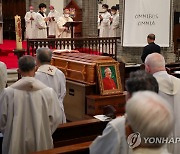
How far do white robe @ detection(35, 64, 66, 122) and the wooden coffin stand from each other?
2.64 feet

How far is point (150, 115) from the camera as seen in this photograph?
2.15 metres

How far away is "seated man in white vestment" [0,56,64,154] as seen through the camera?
399cm

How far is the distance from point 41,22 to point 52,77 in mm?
11221

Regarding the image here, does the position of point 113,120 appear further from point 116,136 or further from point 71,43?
point 71,43

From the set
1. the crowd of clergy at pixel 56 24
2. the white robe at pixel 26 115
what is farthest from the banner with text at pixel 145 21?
the white robe at pixel 26 115

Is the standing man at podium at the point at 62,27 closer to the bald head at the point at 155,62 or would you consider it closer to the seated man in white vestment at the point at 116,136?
the bald head at the point at 155,62

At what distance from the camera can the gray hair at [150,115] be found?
7.07ft

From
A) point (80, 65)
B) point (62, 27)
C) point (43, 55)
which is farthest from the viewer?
point (62, 27)

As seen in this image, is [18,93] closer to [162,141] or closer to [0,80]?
[0,80]

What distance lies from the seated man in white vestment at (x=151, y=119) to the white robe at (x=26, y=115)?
6.25 ft

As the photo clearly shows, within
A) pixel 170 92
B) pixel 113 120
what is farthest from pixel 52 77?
pixel 113 120

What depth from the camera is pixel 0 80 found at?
5316 mm

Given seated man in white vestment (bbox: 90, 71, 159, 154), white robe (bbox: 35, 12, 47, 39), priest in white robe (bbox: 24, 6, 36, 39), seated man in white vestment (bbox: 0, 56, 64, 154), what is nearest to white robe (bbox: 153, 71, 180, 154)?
seated man in white vestment (bbox: 0, 56, 64, 154)

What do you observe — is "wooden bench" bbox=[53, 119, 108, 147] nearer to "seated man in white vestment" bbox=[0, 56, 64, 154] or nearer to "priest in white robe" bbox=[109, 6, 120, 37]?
"seated man in white vestment" bbox=[0, 56, 64, 154]
